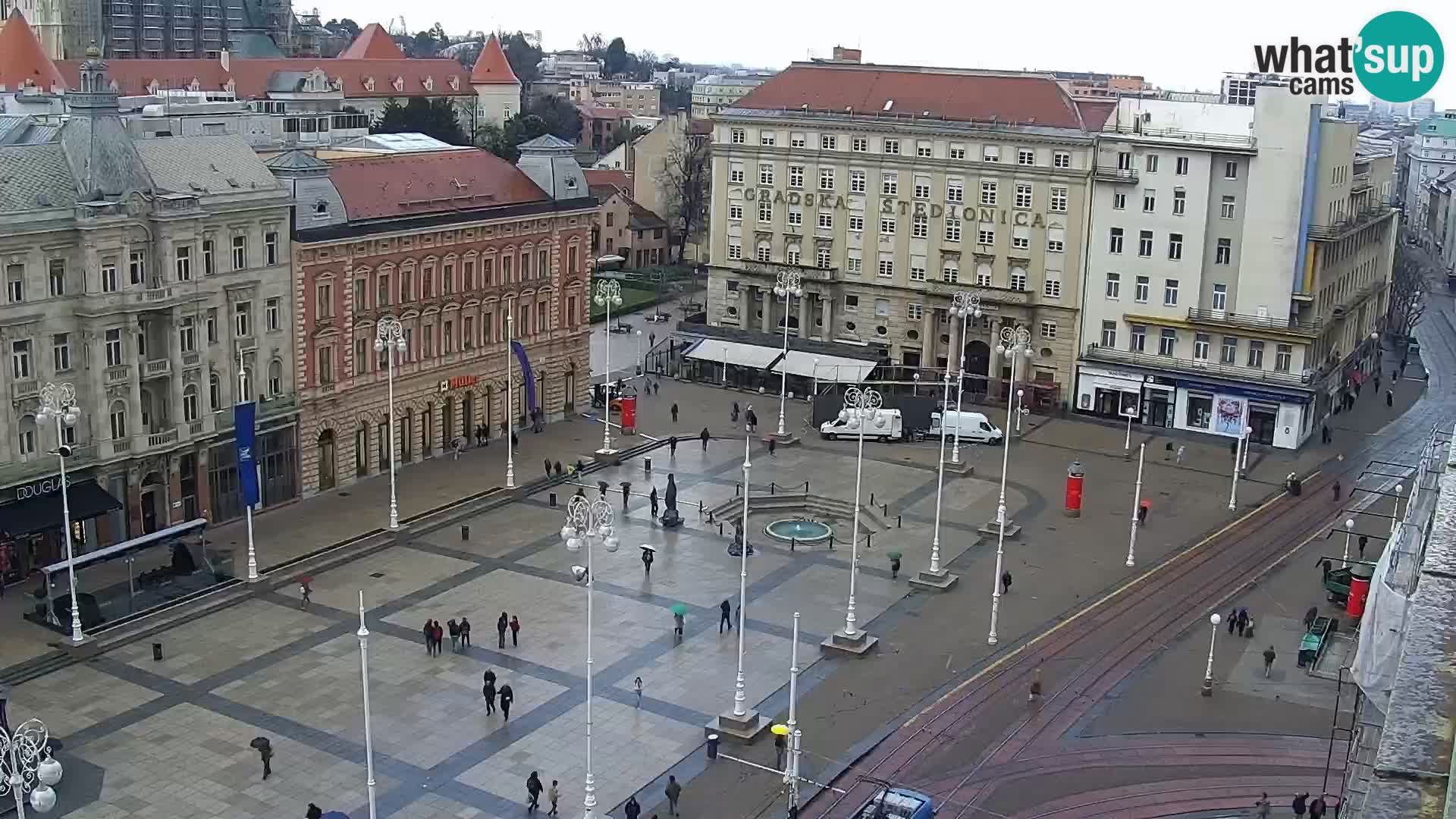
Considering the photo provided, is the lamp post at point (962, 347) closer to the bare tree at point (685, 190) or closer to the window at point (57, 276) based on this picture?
the window at point (57, 276)

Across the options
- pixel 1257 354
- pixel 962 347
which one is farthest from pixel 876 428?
pixel 1257 354

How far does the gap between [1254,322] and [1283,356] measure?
8.57 ft

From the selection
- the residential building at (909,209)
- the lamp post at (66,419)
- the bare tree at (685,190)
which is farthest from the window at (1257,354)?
the bare tree at (685,190)

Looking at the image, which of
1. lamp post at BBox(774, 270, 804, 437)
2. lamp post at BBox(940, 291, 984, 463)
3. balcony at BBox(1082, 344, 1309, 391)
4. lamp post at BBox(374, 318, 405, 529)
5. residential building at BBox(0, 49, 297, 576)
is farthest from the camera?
lamp post at BBox(774, 270, 804, 437)

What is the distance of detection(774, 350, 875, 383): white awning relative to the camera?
3620 inches

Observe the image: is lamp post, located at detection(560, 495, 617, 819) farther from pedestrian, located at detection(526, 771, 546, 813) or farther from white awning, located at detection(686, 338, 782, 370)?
white awning, located at detection(686, 338, 782, 370)

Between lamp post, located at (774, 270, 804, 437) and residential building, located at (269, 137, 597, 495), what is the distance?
38.8ft

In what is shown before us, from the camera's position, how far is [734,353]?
316ft

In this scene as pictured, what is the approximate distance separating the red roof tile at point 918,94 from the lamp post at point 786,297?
39.8 ft

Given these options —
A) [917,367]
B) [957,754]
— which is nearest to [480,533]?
[957,754]

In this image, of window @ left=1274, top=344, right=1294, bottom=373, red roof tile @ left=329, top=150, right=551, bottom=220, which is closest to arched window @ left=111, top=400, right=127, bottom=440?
red roof tile @ left=329, top=150, right=551, bottom=220

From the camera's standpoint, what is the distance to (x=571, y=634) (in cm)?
5322

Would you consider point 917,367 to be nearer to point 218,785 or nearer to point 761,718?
point 761,718

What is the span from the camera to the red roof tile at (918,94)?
92312 millimetres
